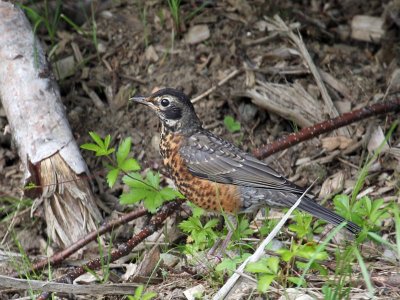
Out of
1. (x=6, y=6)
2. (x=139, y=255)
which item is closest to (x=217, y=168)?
(x=139, y=255)

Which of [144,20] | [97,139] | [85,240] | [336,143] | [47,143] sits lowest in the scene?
[85,240]

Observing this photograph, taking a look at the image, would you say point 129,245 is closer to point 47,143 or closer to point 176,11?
point 47,143

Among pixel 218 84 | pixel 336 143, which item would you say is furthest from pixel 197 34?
pixel 336 143

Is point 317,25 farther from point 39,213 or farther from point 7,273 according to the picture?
point 7,273

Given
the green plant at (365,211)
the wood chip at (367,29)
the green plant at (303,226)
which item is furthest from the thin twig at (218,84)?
the green plant at (365,211)

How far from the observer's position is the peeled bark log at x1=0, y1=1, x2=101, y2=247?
5.70m

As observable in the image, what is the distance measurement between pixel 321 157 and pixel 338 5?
1.91m

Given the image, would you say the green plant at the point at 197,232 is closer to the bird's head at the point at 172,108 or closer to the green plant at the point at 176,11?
the bird's head at the point at 172,108

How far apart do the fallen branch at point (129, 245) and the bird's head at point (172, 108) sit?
61cm

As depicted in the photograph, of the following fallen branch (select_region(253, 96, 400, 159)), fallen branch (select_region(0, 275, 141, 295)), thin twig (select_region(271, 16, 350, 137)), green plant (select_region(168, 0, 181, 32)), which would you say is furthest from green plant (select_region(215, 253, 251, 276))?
green plant (select_region(168, 0, 181, 32))

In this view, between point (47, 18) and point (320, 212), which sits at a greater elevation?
point (47, 18)

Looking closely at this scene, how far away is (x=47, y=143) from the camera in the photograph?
5750mm

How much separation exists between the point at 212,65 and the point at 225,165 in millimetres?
1743

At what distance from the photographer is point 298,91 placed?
21.8 feet
